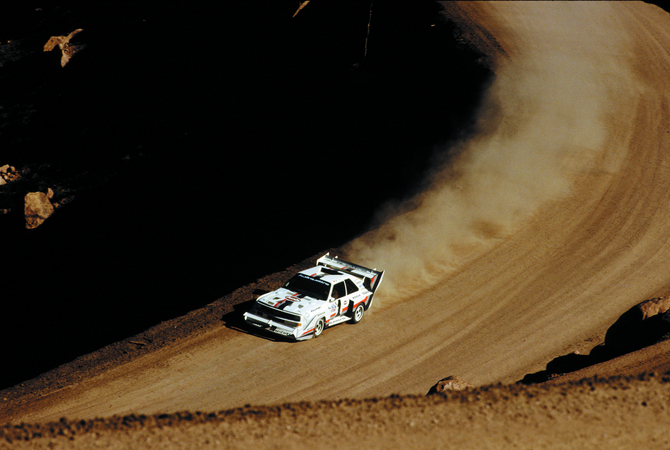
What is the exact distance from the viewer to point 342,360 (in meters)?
14.2

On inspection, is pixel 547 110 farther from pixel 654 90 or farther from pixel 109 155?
pixel 109 155

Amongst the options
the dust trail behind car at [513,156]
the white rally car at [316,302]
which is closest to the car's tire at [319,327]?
the white rally car at [316,302]

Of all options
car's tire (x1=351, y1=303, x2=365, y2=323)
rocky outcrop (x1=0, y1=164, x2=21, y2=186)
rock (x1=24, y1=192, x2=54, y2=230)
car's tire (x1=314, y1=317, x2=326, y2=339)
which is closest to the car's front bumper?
car's tire (x1=314, y1=317, x2=326, y2=339)

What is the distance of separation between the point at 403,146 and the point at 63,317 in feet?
53.5

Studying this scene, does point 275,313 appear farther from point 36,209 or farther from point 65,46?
point 65,46

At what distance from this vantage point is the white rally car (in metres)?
14.4

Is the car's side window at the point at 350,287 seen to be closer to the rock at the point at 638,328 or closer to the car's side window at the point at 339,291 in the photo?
the car's side window at the point at 339,291

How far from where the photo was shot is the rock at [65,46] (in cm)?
4026

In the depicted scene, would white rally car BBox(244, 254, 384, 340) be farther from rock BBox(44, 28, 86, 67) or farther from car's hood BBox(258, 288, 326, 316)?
rock BBox(44, 28, 86, 67)

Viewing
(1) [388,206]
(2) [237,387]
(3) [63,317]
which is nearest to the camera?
(2) [237,387]

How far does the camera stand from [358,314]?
52.3ft

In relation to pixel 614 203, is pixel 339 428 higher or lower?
lower

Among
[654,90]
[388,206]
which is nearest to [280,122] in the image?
[388,206]

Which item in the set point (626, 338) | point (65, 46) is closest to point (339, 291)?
point (626, 338)
